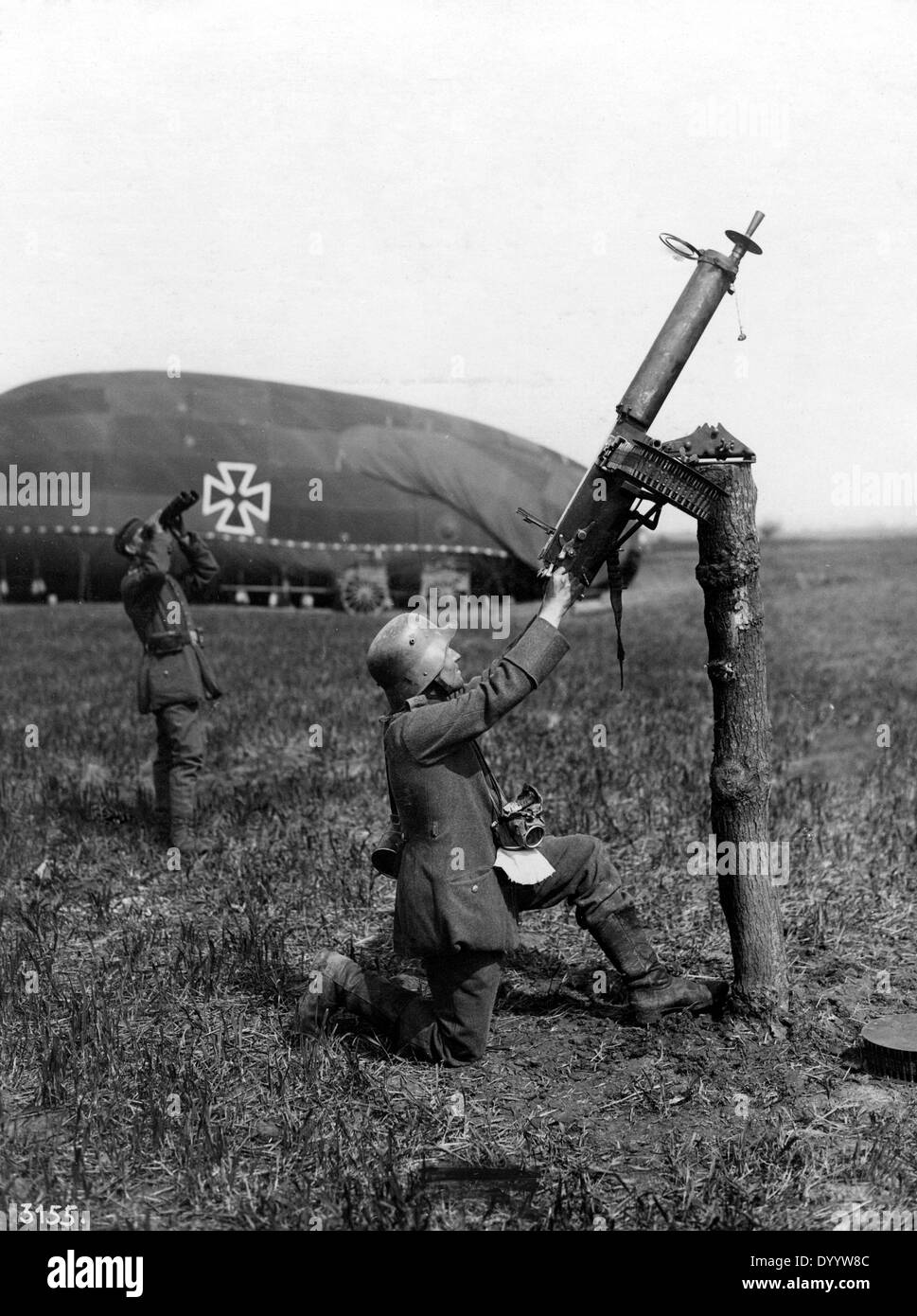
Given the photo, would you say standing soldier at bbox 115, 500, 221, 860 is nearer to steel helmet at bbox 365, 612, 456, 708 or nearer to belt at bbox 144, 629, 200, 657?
belt at bbox 144, 629, 200, 657

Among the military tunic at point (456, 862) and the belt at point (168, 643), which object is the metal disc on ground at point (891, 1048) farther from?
the belt at point (168, 643)

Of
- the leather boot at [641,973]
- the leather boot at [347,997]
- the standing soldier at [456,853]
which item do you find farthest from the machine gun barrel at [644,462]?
the leather boot at [347,997]

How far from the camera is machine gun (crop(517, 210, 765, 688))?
457 cm

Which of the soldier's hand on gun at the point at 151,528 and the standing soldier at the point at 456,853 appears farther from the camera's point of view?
the soldier's hand on gun at the point at 151,528

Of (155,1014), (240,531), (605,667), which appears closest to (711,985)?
(155,1014)

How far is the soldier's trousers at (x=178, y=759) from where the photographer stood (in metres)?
7.83

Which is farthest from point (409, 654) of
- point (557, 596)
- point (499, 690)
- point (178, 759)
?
point (178, 759)

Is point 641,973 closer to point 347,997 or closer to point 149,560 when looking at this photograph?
point 347,997

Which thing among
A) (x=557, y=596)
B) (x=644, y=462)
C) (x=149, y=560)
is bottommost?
(x=557, y=596)

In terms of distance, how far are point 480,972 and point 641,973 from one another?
0.74 meters

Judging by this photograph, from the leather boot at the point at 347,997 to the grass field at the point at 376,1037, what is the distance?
131 mm

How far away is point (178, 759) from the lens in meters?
7.93
